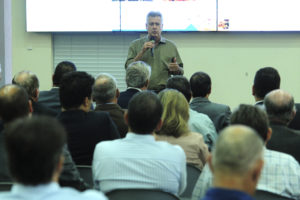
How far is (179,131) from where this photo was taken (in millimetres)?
2785

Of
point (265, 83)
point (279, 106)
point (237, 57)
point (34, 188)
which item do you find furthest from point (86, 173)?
point (237, 57)

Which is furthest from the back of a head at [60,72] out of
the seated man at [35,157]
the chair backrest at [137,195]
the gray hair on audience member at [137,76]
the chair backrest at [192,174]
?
the seated man at [35,157]

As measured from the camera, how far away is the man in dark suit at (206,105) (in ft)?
11.9

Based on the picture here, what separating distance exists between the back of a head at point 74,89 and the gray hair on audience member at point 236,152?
153 centimetres

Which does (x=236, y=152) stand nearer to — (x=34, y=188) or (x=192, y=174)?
(x=34, y=188)

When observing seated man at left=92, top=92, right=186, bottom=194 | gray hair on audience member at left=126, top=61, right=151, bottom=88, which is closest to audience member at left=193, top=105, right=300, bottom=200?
seated man at left=92, top=92, right=186, bottom=194

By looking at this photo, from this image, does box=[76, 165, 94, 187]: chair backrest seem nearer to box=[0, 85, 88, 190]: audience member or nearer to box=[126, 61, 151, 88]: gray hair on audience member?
box=[0, 85, 88, 190]: audience member

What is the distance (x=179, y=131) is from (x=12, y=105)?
971mm

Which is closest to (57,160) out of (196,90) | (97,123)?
(97,123)

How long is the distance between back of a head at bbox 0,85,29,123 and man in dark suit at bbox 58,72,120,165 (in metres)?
0.32

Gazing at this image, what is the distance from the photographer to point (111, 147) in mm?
2234

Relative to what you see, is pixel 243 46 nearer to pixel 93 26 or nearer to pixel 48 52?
pixel 93 26

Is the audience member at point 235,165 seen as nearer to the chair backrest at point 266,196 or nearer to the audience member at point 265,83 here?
the chair backrest at point 266,196

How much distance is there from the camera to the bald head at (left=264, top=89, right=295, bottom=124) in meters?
2.89
